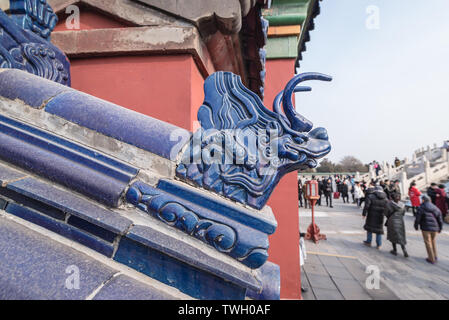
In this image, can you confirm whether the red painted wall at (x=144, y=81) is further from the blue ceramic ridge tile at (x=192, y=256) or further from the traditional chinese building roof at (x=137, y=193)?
the blue ceramic ridge tile at (x=192, y=256)

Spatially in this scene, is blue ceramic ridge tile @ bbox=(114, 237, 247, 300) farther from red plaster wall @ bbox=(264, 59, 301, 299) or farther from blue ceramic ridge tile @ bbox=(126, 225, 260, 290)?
red plaster wall @ bbox=(264, 59, 301, 299)

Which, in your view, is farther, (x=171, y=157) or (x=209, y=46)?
(x=209, y=46)

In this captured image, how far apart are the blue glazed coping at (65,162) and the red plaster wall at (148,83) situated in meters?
0.74

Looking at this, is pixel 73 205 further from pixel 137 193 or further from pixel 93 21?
pixel 93 21

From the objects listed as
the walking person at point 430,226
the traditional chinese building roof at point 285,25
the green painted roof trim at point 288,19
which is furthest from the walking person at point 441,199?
the green painted roof trim at point 288,19

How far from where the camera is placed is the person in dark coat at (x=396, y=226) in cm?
494

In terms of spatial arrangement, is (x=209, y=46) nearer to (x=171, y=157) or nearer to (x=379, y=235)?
(x=171, y=157)

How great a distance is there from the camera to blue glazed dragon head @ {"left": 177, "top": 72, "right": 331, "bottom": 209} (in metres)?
1.00

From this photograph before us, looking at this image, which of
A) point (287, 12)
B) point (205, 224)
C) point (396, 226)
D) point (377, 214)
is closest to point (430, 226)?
point (396, 226)

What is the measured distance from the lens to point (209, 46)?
192 cm

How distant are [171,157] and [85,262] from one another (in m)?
0.50

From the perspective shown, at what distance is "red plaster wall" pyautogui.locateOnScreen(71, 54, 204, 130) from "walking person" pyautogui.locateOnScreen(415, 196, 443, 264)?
18.1ft

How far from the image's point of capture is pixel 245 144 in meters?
1.04
